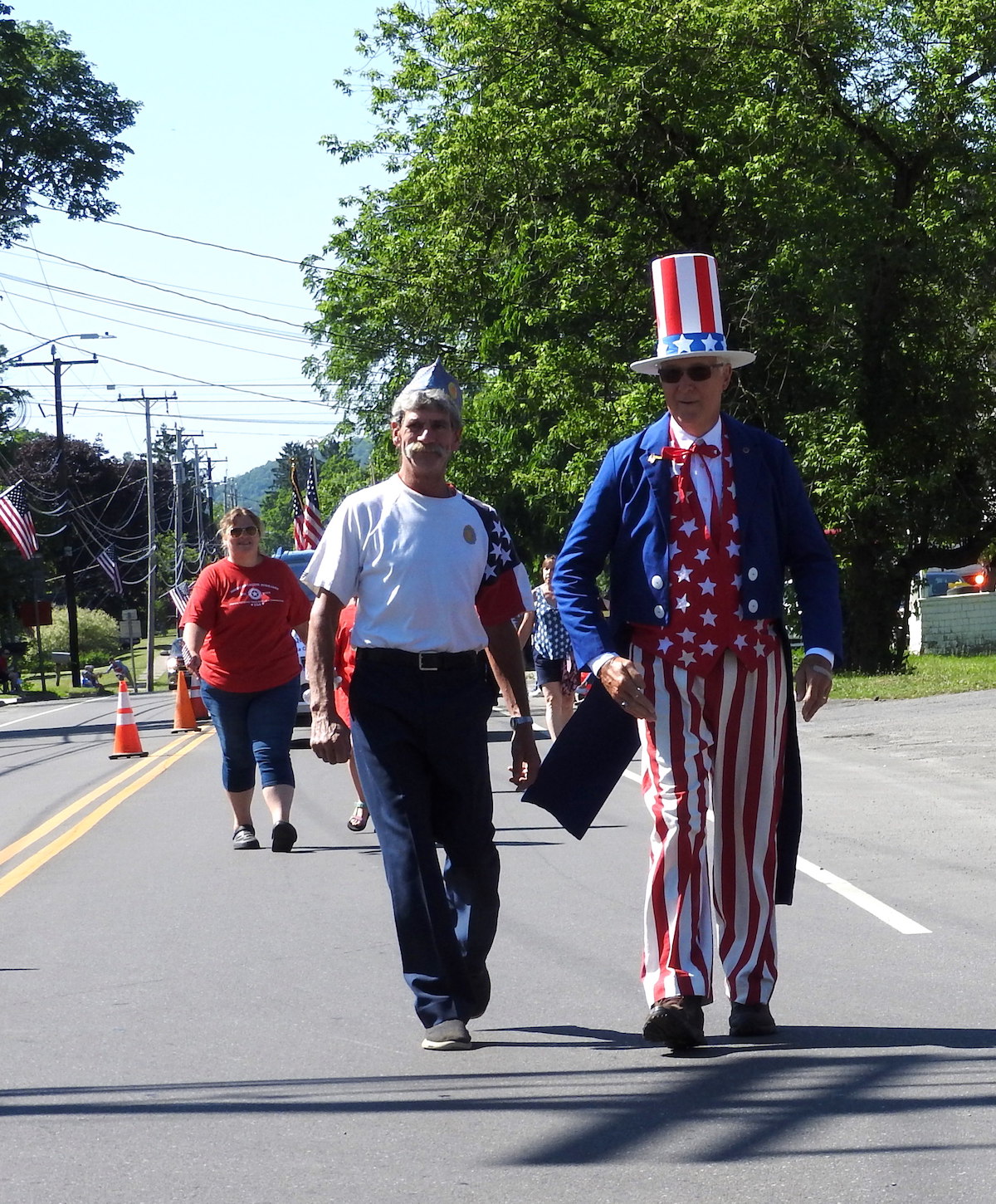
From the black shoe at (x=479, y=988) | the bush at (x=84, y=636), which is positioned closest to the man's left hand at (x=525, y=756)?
the black shoe at (x=479, y=988)

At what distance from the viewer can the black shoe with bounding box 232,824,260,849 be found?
10695 millimetres

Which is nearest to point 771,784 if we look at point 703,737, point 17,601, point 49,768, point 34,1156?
point 703,737

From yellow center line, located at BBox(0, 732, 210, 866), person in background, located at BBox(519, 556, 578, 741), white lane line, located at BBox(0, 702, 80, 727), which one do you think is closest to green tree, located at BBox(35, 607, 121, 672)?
white lane line, located at BBox(0, 702, 80, 727)

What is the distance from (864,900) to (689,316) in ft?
11.5

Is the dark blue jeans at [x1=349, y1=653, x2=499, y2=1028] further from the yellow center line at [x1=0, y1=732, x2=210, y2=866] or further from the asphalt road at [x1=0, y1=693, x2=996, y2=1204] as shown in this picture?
the yellow center line at [x1=0, y1=732, x2=210, y2=866]

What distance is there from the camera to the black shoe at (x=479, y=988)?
5.56 m

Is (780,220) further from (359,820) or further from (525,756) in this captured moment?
(525,756)

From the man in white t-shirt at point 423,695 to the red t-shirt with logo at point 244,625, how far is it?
15.2ft

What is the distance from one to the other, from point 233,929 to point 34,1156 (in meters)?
3.33

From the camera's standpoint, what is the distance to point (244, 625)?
10.3 metres

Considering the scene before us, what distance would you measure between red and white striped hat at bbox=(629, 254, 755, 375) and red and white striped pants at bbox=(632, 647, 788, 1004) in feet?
2.93

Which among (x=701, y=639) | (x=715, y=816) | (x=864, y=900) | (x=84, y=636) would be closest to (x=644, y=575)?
(x=701, y=639)

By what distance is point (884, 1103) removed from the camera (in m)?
4.61

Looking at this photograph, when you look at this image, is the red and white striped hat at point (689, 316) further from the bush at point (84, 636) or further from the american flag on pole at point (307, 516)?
the bush at point (84, 636)
